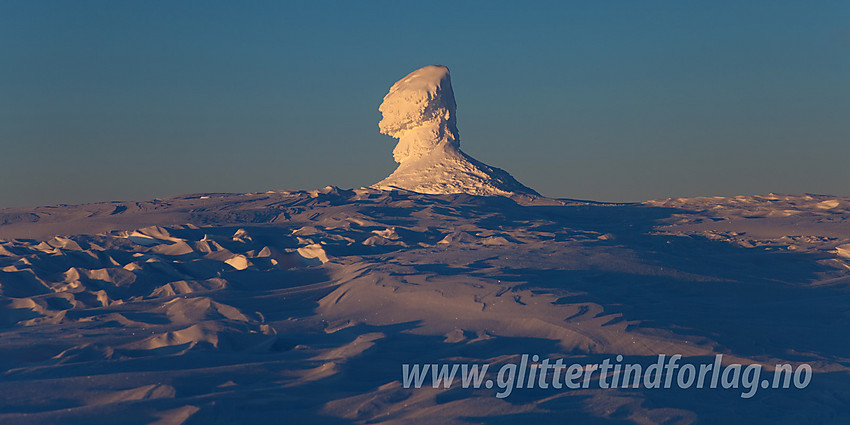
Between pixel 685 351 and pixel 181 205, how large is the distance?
81.3 ft

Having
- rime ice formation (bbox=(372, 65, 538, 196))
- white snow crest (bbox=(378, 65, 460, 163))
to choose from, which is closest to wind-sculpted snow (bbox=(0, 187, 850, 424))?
rime ice formation (bbox=(372, 65, 538, 196))

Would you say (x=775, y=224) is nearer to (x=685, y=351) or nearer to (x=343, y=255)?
(x=343, y=255)

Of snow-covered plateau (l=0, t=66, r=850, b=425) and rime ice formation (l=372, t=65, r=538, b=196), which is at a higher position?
rime ice formation (l=372, t=65, r=538, b=196)

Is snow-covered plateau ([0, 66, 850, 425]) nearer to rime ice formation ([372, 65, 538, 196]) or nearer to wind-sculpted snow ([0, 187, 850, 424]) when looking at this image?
wind-sculpted snow ([0, 187, 850, 424])

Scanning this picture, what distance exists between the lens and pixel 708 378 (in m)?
10.7

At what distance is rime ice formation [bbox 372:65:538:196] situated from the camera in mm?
36938

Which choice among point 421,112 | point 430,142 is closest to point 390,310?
point 421,112

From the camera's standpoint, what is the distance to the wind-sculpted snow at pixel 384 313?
9094 mm

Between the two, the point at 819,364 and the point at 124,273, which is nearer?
the point at 819,364

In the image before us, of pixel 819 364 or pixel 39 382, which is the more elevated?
pixel 39 382

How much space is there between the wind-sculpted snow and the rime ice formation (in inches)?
304

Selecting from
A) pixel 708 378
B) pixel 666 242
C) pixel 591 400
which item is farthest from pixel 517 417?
pixel 666 242

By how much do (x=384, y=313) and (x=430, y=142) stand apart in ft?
79.8

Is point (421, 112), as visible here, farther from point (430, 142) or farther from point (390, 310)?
point (390, 310)
